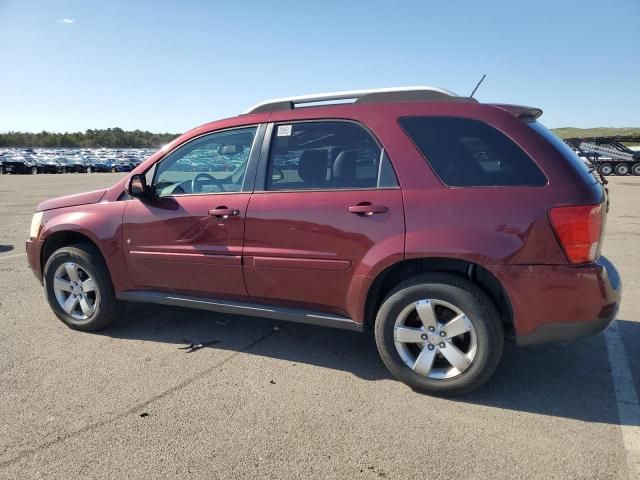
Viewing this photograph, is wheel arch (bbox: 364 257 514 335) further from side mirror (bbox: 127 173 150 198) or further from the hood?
the hood

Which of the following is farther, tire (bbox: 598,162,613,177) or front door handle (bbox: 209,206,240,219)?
tire (bbox: 598,162,613,177)

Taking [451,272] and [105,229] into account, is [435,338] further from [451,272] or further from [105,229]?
[105,229]

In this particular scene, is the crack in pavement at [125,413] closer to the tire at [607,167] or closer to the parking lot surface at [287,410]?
the parking lot surface at [287,410]

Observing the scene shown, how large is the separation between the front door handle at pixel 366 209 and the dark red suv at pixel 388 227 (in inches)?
0.6

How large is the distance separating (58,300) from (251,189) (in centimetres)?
219

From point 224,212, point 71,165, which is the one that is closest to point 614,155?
point 224,212

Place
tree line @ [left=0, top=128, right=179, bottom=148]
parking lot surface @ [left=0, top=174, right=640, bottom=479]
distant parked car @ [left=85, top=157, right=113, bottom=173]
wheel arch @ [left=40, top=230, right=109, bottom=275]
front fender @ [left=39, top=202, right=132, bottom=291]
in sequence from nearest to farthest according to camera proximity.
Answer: parking lot surface @ [left=0, top=174, right=640, bottom=479] → front fender @ [left=39, top=202, right=132, bottom=291] → wheel arch @ [left=40, top=230, right=109, bottom=275] → distant parked car @ [left=85, top=157, right=113, bottom=173] → tree line @ [left=0, top=128, right=179, bottom=148]

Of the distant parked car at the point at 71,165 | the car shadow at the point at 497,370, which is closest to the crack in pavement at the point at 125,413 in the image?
the car shadow at the point at 497,370

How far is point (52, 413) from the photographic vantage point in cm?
297

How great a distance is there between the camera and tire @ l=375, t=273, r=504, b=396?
297 cm

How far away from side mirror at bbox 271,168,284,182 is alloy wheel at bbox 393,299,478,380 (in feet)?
4.25

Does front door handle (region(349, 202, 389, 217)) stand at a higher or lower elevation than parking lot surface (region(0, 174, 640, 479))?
higher

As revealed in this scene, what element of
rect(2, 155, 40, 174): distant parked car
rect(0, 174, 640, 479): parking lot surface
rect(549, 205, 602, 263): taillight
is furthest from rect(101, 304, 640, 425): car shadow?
rect(2, 155, 40, 174): distant parked car

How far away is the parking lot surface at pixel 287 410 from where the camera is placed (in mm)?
2465
